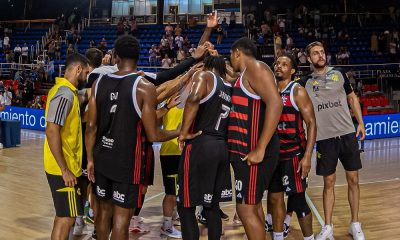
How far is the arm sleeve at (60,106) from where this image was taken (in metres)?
4.41

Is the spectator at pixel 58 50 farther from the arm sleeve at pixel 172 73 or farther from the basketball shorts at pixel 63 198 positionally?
the basketball shorts at pixel 63 198

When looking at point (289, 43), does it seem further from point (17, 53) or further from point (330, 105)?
point (330, 105)

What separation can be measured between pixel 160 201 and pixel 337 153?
2765mm

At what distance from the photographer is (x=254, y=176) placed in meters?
4.33

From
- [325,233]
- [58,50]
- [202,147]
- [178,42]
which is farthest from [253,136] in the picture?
[58,50]

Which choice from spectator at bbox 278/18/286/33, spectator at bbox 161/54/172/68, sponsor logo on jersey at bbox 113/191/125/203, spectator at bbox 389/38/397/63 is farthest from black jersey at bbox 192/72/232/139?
spectator at bbox 278/18/286/33

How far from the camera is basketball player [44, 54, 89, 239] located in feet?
14.5

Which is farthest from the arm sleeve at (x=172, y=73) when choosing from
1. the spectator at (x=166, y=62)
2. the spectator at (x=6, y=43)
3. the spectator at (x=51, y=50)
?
the spectator at (x=6, y=43)

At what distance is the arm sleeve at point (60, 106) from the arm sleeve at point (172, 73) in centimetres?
73

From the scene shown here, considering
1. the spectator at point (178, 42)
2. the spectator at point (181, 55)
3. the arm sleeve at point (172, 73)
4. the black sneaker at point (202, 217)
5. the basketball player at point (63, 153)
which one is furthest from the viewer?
the spectator at point (178, 42)

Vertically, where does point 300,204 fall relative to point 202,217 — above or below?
above

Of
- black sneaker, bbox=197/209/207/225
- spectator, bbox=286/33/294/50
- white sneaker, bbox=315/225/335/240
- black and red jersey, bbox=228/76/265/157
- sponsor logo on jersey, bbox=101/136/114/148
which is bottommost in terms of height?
black sneaker, bbox=197/209/207/225

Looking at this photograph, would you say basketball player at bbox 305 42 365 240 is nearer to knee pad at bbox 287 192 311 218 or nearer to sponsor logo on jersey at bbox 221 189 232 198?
knee pad at bbox 287 192 311 218

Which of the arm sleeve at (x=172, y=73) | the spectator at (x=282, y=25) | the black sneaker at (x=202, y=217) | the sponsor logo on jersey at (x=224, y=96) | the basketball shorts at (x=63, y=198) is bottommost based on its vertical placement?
the black sneaker at (x=202, y=217)
